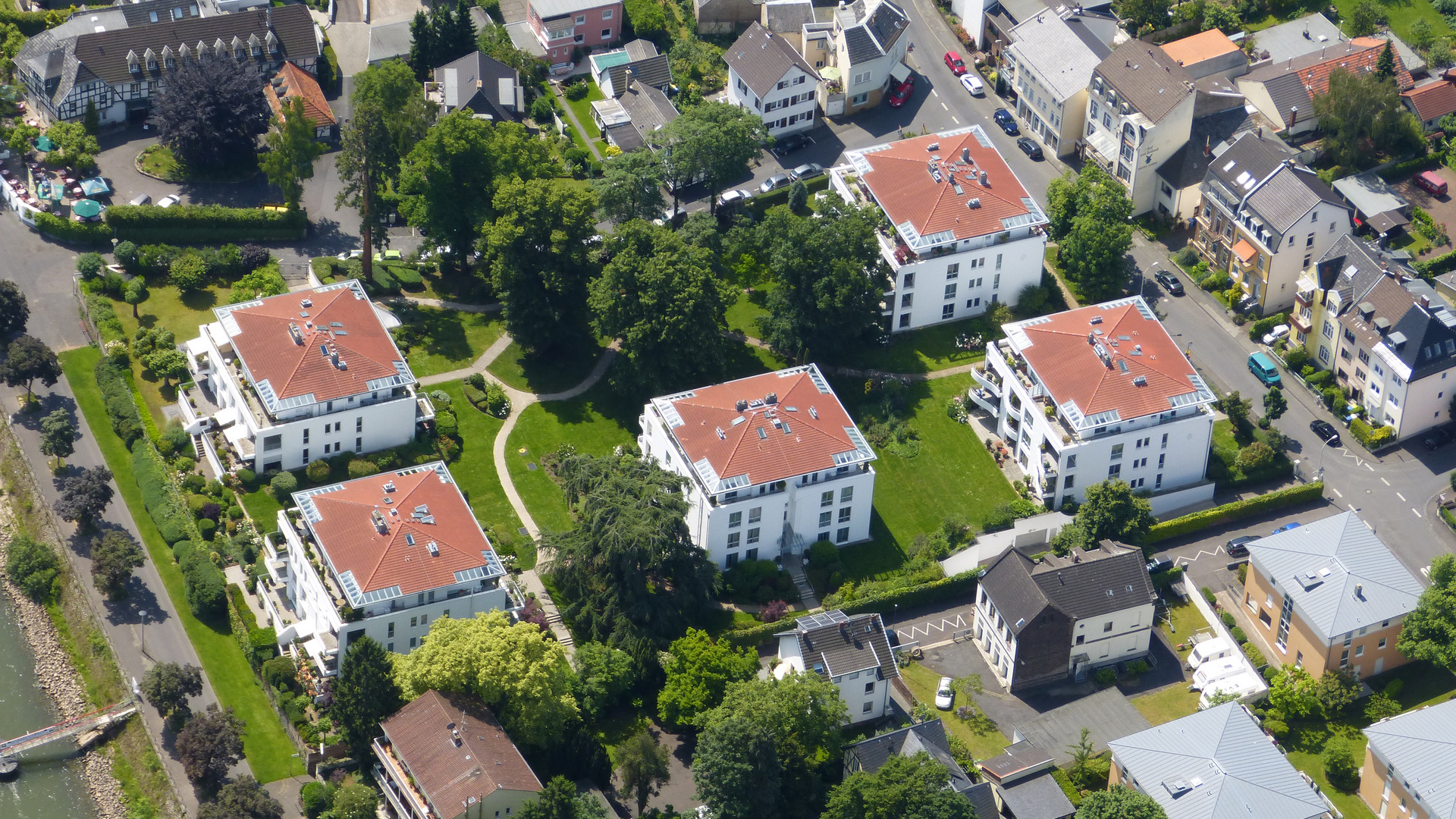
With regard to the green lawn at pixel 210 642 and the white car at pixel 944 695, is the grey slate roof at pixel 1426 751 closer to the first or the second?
the white car at pixel 944 695

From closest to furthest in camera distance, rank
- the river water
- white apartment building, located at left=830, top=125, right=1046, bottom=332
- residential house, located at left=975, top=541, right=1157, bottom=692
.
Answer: the river water
residential house, located at left=975, top=541, right=1157, bottom=692
white apartment building, located at left=830, top=125, right=1046, bottom=332

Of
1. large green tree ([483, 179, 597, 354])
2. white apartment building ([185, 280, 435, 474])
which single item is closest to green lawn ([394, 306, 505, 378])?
large green tree ([483, 179, 597, 354])

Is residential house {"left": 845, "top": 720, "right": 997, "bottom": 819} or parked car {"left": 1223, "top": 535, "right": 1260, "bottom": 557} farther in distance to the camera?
parked car {"left": 1223, "top": 535, "right": 1260, "bottom": 557}

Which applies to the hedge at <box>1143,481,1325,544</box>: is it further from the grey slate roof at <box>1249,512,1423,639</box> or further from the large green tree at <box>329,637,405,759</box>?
the large green tree at <box>329,637,405,759</box>

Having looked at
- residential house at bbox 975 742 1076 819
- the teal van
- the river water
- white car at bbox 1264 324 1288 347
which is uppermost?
white car at bbox 1264 324 1288 347

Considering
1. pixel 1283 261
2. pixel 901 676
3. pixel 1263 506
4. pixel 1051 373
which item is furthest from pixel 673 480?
pixel 1283 261

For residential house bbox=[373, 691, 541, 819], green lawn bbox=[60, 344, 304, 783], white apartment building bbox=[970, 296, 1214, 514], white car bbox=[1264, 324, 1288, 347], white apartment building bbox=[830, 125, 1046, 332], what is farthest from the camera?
white apartment building bbox=[830, 125, 1046, 332]

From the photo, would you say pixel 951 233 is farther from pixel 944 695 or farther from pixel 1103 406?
pixel 944 695
